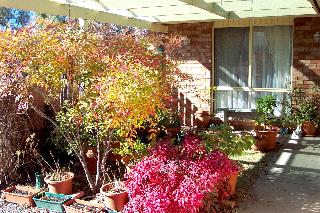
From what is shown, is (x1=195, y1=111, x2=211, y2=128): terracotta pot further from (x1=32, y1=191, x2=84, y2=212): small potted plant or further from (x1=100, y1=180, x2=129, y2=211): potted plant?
(x1=100, y1=180, x2=129, y2=211): potted plant

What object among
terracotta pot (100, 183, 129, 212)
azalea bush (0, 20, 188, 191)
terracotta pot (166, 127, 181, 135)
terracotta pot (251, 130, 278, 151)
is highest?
azalea bush (0, 20, 188, 191)

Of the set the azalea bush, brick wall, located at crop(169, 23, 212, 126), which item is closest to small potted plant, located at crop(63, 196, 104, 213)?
the azalea bush

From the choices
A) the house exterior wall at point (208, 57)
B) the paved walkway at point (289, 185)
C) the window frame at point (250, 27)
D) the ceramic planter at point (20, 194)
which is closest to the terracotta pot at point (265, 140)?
the paved walkway at point (289, 185)

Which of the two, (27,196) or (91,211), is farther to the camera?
(27,196)

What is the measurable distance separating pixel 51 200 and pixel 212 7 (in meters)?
4.95

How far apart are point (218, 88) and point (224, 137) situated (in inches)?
201

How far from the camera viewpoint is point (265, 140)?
24.6 feet

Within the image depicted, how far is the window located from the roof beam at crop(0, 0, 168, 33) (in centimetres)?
230

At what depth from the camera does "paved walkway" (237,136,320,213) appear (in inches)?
182

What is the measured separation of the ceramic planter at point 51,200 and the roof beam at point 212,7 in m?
3.59

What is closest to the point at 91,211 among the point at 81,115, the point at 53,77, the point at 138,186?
the point at 138,186

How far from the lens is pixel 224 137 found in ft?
16.7

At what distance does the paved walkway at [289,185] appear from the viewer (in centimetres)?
462

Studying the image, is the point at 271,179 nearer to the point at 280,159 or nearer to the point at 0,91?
the point at 280,159
